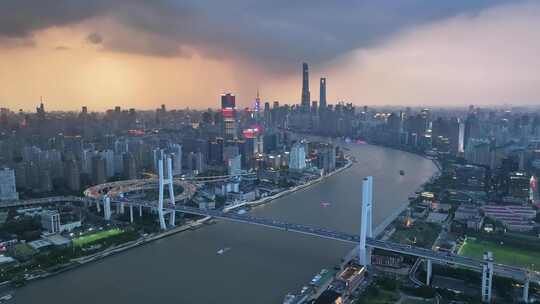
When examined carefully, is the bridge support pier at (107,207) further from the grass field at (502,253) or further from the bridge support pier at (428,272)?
the grass field at (502,253)

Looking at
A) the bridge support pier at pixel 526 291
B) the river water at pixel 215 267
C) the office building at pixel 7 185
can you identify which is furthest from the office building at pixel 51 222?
the bridge support pier at pixel 526 291

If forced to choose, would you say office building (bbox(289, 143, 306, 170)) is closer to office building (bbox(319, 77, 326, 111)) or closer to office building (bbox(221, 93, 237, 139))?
office building (bbox(221, 93, 237, 139))

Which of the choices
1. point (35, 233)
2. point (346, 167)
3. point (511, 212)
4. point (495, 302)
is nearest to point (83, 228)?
point (35, 233)

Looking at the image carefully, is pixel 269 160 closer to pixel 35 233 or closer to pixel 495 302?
pixel 35 233

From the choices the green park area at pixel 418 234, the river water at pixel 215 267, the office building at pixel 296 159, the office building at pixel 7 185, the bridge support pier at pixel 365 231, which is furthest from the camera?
the office building at pixel 296 159

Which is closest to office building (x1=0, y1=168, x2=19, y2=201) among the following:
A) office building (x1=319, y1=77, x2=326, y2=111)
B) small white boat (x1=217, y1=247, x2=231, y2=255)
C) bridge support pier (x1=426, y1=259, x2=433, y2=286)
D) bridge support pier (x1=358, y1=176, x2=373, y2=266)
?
small white boat (x1=217, y1=247, x2=231, y2=255)
